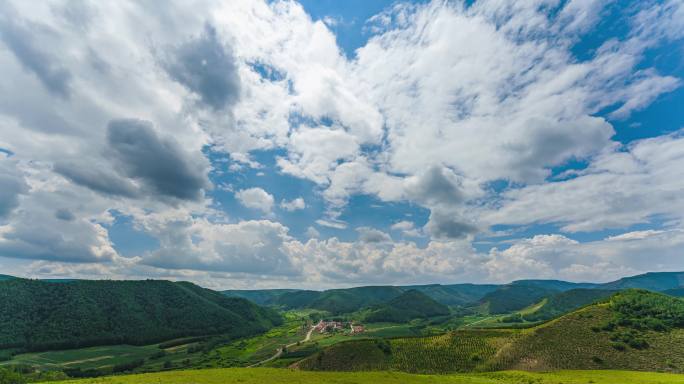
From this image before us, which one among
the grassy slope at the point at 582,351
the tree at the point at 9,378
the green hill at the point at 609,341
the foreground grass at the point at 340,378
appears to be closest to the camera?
the foreground grass at the point at 340,378

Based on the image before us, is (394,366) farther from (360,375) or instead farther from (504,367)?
(360,375)

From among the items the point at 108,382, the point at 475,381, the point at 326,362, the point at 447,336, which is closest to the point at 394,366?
the point at 326,362

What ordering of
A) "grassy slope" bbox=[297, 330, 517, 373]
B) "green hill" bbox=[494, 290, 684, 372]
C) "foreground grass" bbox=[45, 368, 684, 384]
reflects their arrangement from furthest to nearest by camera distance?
"grassy slope" bbox=[297, 330, 517, 373], "green hill" bbox=[494, 290, 684, 372], "foreground grass" bbox=[45, 368, 684, 384]

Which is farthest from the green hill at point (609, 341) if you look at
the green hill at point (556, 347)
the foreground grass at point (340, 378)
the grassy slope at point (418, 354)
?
the foreground grass at point (340, 378)

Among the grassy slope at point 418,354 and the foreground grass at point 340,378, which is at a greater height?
the foreground grass at point 340,378

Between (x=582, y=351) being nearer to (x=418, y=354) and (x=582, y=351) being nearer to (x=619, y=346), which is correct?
(x=619, y=346)

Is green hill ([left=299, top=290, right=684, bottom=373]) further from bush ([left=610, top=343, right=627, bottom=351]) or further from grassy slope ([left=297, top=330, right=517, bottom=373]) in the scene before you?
bush ([left=610, top=343, right=627, bottom=351])

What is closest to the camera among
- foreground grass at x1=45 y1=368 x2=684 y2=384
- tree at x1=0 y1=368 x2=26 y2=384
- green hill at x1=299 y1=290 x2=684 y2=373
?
foreground grass at x1=45 y1=368 x2=684 y2=384

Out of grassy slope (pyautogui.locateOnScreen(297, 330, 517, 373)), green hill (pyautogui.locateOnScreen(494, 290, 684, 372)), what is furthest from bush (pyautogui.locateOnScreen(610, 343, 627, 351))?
grassy slope (pyautogui.locateOnScreen(297, 330, 517, 373))

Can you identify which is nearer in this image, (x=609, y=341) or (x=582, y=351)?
(x=582, y=351)

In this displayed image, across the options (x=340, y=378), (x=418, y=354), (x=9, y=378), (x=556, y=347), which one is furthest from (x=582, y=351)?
(x=9, y=378)

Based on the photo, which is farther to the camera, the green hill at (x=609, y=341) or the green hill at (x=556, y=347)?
the green hill at (x=556, y=347)

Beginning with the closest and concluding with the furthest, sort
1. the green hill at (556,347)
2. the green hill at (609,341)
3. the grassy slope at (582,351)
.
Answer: the grassy slope at (582,351) < the green hill at (609,341) < the green hill at (556,347)

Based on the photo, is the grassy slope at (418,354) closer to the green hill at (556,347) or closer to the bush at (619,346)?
the green hill at (556,347)
